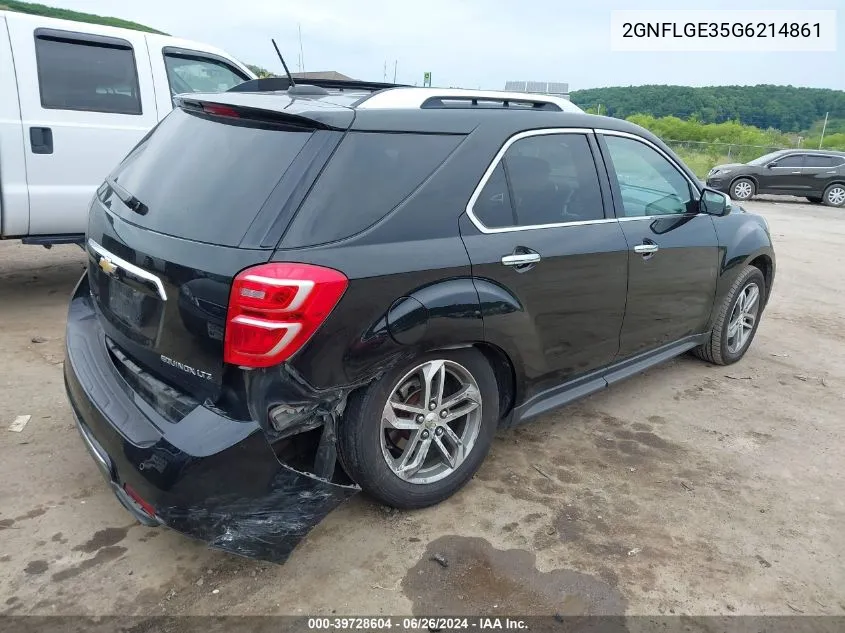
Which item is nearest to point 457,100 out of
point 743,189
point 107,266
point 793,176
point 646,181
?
point 646,181

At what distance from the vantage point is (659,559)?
2.76 meters

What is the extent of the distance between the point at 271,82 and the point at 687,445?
291 cm

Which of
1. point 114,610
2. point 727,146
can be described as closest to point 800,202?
point 727,146

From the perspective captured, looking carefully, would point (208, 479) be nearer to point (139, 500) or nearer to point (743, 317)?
Answer: point (139, 500)

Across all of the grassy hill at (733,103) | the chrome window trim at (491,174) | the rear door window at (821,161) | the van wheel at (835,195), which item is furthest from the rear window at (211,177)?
the grassy hill at (733,103)

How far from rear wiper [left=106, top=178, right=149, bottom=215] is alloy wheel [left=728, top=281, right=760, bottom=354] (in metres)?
3.90

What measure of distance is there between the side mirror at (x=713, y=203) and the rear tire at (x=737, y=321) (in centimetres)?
61

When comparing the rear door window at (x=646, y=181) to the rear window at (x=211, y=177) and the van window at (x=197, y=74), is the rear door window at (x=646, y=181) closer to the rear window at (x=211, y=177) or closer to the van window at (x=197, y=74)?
the rear window at (x=211, y=177)

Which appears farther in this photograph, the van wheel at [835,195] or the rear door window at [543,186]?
the van wheel at [835,195]

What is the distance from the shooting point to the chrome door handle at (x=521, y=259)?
2905mm

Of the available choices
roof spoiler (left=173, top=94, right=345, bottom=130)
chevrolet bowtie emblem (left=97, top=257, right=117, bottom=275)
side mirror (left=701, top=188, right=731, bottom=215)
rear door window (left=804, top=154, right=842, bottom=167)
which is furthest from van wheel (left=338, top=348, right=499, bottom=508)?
rear door window (left=804, top=154, right=842, bottom=167)

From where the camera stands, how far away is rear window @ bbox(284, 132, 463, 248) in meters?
2.37

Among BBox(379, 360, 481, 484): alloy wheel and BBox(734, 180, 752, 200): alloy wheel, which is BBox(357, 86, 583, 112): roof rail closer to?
BBox(379, 360, 481, 484): alloy wheel

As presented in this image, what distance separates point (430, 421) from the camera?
9.43ft
